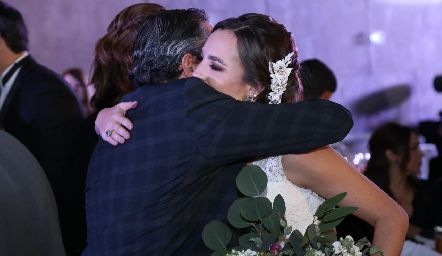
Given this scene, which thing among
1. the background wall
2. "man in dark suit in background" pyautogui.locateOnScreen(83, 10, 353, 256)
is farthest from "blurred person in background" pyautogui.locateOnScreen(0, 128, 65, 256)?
the background wall

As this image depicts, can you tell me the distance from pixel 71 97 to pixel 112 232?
5.39 ft

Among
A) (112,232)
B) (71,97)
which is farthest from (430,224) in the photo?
(112,232)

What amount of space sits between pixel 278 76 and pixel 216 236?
1.64 ft

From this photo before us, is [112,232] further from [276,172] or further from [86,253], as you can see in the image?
[276,172]

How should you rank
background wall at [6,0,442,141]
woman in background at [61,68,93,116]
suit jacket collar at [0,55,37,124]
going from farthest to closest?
1. background wall at [6,0,442,141]
2. woman in background at [61,68,93,116]
3. suit jacket collar at [0,55,37,124]

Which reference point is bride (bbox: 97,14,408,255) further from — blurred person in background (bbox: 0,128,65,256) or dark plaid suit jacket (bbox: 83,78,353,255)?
blurred person in background (bbox: 0,128,65,256)

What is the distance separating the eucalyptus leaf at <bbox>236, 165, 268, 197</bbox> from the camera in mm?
1662

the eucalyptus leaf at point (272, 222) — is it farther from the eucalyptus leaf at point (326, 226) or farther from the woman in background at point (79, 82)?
the woman in background at point (79, 82)

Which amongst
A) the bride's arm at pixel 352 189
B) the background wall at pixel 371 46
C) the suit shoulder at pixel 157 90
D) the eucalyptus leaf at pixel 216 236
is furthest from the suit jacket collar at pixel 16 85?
the background wall at pixel 371 46

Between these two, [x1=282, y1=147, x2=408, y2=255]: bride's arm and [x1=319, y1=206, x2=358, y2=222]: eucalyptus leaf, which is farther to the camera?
[x1=282, y1=147, x2=408, y2=255]: bride's arm

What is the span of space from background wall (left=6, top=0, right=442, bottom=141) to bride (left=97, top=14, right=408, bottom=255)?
13.7ft

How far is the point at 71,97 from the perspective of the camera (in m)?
3.43

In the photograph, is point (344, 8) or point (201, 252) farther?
point (344, 8)

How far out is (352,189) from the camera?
6.19 ft
